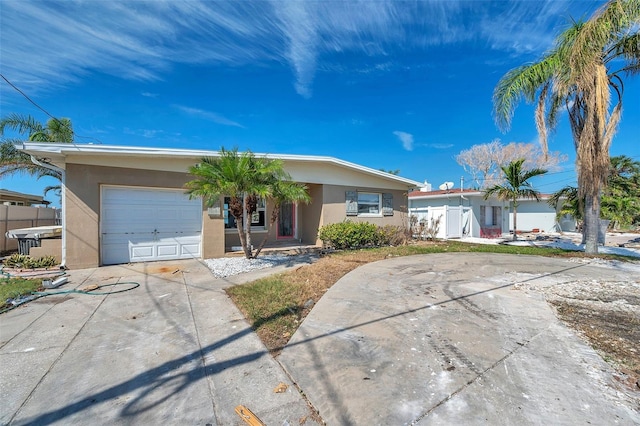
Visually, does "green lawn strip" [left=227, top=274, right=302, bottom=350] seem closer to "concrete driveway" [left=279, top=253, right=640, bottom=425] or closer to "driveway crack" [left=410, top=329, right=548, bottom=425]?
"concrete driveway" [left=279, top=253, right=640, bottom=425]

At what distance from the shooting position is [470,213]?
59.1 feet

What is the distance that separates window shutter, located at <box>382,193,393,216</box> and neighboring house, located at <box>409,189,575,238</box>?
2.80 m

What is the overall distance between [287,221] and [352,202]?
3.10m

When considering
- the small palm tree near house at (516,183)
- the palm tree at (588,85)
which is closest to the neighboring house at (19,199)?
the palm tree at (588,85)

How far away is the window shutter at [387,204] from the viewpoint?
13.4 meters

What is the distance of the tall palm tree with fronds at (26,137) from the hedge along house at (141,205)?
19.1 feet

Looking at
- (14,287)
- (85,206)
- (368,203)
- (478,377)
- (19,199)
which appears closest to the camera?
(478,377)

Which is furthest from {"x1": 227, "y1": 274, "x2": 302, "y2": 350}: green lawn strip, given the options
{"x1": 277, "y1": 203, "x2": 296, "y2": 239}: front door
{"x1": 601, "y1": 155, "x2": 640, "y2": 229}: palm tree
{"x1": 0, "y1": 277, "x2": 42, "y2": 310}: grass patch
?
{"x1": 601, "y1": 155, "x2": 640, "y2": 229}: palm tree

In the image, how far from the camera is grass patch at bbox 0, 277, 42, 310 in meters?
5.15

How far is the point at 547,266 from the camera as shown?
8070 mm

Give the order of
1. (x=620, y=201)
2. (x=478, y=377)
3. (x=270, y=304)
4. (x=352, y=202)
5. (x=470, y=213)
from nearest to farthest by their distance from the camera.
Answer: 1. (x=478, y=377)
2. (x=270, y=304)
3. (x=620, y=201)
4. (x=352, y=202)
5. (x=470, y=213)

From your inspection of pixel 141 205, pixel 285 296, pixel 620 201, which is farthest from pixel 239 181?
pixel 620 201

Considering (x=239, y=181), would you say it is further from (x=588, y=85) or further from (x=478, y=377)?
(x=588, y=85)

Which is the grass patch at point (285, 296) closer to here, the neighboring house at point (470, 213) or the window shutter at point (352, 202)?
the window shutter at point (352, 202)
